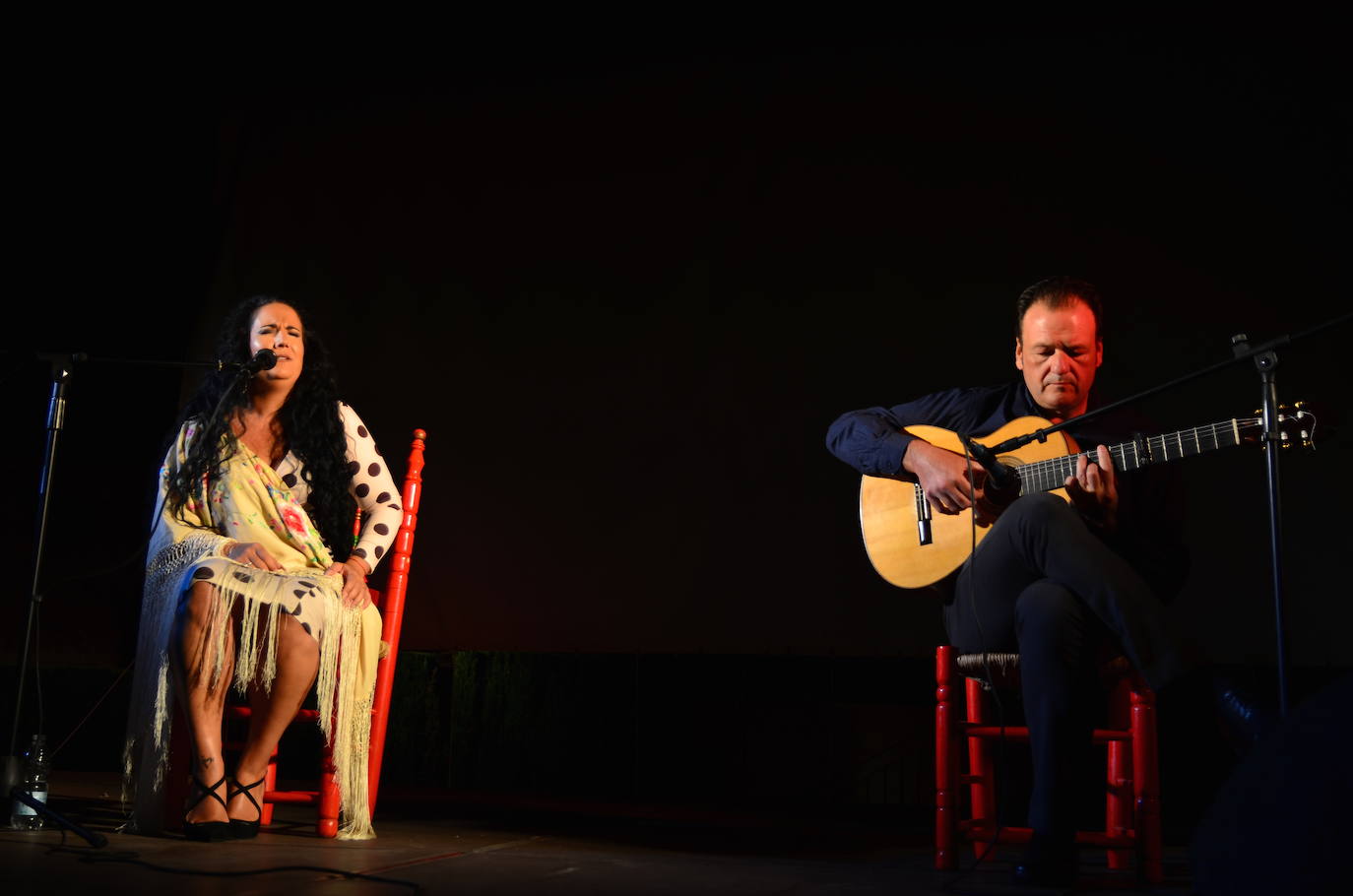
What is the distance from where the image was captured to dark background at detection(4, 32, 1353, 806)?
10.0 ft

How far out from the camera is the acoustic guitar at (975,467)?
70.8 inches

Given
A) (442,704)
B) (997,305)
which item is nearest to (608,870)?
(442,704)

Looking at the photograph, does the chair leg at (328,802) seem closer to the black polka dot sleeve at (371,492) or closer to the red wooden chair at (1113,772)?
the black polka dot sleeve at (371,492)

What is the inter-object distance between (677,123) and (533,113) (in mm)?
551

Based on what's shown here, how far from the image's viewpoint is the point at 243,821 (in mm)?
2025

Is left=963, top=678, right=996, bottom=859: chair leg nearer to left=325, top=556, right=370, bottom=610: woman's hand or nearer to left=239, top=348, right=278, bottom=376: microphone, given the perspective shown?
left=325, top=556, right=370, bottom=610: woman's hand

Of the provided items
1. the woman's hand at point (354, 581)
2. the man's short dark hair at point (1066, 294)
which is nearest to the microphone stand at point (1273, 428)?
the man's short dark hair at point (1066, 294)

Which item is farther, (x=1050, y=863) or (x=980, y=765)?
(x=980, y=765)

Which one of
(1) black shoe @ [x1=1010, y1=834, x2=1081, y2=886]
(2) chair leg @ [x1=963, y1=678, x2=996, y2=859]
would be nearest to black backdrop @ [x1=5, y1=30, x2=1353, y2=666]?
(2) chair leg @ [x1=963, y1=678, x2=996, y2=859]

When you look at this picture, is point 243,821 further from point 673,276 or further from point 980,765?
point 673,276

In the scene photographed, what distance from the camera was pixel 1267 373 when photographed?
1.63 metres

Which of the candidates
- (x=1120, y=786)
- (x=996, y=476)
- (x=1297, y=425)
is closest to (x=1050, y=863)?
(x=1120, y=786)

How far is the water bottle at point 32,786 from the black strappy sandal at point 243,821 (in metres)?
0.34

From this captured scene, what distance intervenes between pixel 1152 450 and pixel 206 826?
177cm
